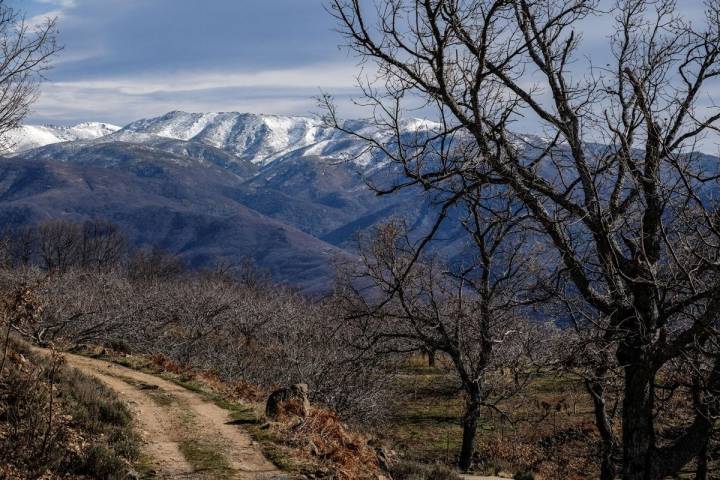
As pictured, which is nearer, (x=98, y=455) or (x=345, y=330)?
(x=98, y=455)

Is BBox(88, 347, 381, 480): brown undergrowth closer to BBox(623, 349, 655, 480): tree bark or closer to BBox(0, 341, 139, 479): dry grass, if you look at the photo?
BBox(0, 341, 139, 479): dry grass

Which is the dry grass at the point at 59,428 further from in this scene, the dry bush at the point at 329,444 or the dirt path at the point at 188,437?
the dry bush at the point at 329,444

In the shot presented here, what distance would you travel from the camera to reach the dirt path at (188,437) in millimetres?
9527

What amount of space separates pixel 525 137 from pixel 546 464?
20247 millimetres

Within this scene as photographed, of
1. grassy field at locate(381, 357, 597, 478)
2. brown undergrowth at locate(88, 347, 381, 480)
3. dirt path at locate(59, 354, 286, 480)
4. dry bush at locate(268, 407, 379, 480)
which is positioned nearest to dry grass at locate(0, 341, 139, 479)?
dirt path at locate(59, 354, 286, 480)

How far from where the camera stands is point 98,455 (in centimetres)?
874

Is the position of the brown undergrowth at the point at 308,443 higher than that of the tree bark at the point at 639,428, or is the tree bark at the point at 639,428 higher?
the tree bark at the point at 639,428

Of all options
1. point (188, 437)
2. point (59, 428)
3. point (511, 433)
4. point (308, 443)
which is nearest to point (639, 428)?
point (308, 443)

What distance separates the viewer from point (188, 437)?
11.3 meters

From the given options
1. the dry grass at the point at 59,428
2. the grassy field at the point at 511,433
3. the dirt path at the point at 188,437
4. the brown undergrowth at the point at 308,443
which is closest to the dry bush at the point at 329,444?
the brown undergrowth at the point at 308,443

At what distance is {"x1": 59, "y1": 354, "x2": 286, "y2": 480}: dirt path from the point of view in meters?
9.53

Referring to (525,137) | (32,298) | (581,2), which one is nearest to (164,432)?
(32,298)

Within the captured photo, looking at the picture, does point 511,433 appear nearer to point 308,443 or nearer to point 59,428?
point 308,443

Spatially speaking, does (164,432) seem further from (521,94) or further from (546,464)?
(546,464)
